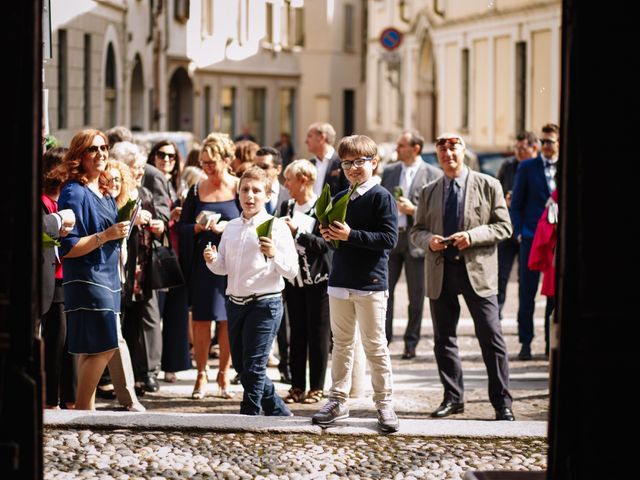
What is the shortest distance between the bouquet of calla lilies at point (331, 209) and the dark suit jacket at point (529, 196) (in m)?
4.19

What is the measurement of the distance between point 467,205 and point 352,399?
5.54 ft

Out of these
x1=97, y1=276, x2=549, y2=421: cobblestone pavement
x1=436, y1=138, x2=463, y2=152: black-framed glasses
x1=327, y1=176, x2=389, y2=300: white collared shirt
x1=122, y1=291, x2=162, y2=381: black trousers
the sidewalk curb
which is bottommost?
x1=97, y1=276, x2=549, y2=421: cobblestone pavement

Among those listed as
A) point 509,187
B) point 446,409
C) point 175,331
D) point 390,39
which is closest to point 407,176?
point 509,187

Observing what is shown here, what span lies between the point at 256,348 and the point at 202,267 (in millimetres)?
1684

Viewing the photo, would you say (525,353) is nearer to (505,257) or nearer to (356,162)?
(505,257)

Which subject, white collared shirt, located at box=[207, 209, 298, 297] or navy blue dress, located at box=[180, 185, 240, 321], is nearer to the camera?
white collared shirt, located at box=[207, 209, 298, 297]

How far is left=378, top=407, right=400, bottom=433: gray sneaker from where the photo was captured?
8.08 metres

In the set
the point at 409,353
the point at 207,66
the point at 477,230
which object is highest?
the point at 207,66

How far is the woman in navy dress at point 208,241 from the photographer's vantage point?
1011 centimetres

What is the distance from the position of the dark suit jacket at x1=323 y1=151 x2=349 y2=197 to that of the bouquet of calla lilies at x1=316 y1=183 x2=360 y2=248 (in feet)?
9.15

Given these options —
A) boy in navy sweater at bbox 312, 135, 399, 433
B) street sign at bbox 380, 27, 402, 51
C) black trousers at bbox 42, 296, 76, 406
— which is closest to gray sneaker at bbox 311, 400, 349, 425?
boy in navy sweater at bbox 312, 135, 399, 433

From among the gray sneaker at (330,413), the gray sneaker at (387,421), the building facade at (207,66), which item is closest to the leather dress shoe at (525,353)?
the building facade at (207,66)

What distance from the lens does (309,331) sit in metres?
10.0

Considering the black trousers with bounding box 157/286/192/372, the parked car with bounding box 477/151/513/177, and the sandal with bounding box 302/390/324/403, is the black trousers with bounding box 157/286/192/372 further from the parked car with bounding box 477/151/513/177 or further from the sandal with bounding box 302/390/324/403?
the parked car with bounding box 477/151/513/177
